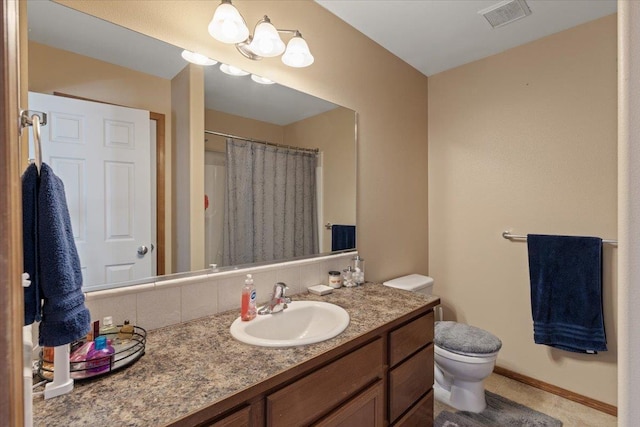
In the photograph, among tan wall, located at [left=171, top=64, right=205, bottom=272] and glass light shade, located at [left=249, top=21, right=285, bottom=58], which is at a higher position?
glass light shade, located at [left=249, top=21, right=285, bottom=58]

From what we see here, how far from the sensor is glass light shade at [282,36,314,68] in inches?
58.7

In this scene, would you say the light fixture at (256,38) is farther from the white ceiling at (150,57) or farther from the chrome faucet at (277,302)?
the chrome faucet at (277,302)

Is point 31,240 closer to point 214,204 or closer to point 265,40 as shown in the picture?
point 214,204

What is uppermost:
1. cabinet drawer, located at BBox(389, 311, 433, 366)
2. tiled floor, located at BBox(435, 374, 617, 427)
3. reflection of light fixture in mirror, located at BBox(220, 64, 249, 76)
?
reflection of light fixture in mirror, located at BBox(220, 64, 249, 76)

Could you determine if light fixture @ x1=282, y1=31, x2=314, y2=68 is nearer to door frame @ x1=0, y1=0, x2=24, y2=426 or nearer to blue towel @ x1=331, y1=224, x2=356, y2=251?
blue towel @ x1=331, y1=224, x2=356, y2=251

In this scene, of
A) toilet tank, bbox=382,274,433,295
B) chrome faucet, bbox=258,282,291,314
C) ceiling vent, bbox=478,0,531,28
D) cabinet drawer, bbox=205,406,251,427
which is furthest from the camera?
toilet tank, bbox=382,274,433,295

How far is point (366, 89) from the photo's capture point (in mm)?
2076

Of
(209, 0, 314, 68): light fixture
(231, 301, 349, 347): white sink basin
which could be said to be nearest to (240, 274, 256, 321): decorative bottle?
(231, 301, 349, 347): white sink basin

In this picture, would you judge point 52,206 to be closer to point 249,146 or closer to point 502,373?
point 249,146

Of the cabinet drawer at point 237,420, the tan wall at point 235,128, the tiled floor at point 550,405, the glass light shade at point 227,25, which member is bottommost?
the tiled floor at point 550,405

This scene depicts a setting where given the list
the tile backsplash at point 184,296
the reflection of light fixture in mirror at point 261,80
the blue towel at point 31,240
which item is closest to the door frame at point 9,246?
the blue towel at point 31,240

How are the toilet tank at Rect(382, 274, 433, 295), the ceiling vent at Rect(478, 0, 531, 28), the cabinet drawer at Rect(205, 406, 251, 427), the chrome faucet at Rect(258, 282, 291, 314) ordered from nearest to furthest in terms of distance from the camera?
the cabinet drawer at Rect(205, 406, 251, 427), the chrome faucet at Rect(258, 282, 291, 314), the ceiling vent at Rect(478, 0, 531, 28), the toilet tank at Rect(382, 274, 433, 295)

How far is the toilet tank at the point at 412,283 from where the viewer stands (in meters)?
2.11

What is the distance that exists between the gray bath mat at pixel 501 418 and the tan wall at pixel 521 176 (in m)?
0.37
